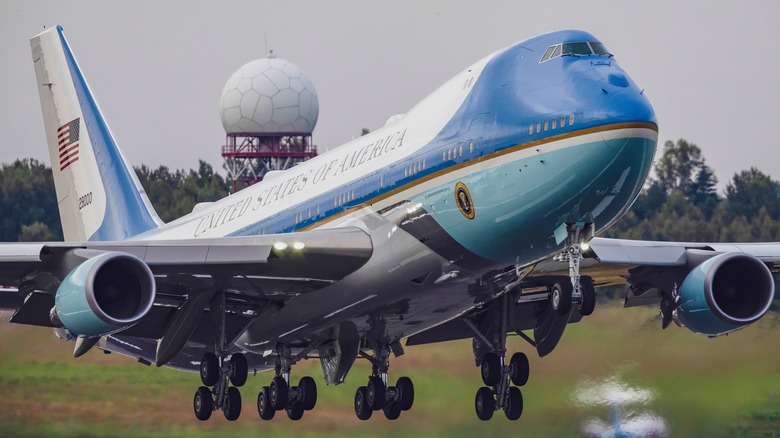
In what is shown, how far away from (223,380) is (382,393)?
3670 millimetres

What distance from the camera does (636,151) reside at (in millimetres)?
26625

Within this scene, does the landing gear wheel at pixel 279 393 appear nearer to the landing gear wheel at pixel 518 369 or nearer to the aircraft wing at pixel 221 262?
the aircraft wing at pixel 221 262

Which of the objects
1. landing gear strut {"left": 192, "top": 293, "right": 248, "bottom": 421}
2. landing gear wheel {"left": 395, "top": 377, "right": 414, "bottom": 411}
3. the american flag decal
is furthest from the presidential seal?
the american flag decal

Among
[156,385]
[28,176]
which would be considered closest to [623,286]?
[156,385]

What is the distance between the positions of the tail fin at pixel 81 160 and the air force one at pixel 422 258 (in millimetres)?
2085

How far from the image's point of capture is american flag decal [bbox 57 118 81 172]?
43781 mm

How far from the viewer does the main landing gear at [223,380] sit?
3516 cm

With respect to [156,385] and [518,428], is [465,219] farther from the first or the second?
[156,385]

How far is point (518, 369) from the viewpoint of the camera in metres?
36.1

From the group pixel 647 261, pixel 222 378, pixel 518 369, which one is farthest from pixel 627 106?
pixel 222 378

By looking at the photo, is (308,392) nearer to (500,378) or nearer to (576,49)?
(500,378)

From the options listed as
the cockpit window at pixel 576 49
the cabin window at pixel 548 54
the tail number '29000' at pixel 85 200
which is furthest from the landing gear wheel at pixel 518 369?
the tail number '29000' at pixel 85 200

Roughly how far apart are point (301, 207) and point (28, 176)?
40.1m

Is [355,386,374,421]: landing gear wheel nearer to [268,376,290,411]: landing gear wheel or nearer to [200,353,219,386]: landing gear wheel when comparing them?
[268,376,290,411]: landing gear wheel
